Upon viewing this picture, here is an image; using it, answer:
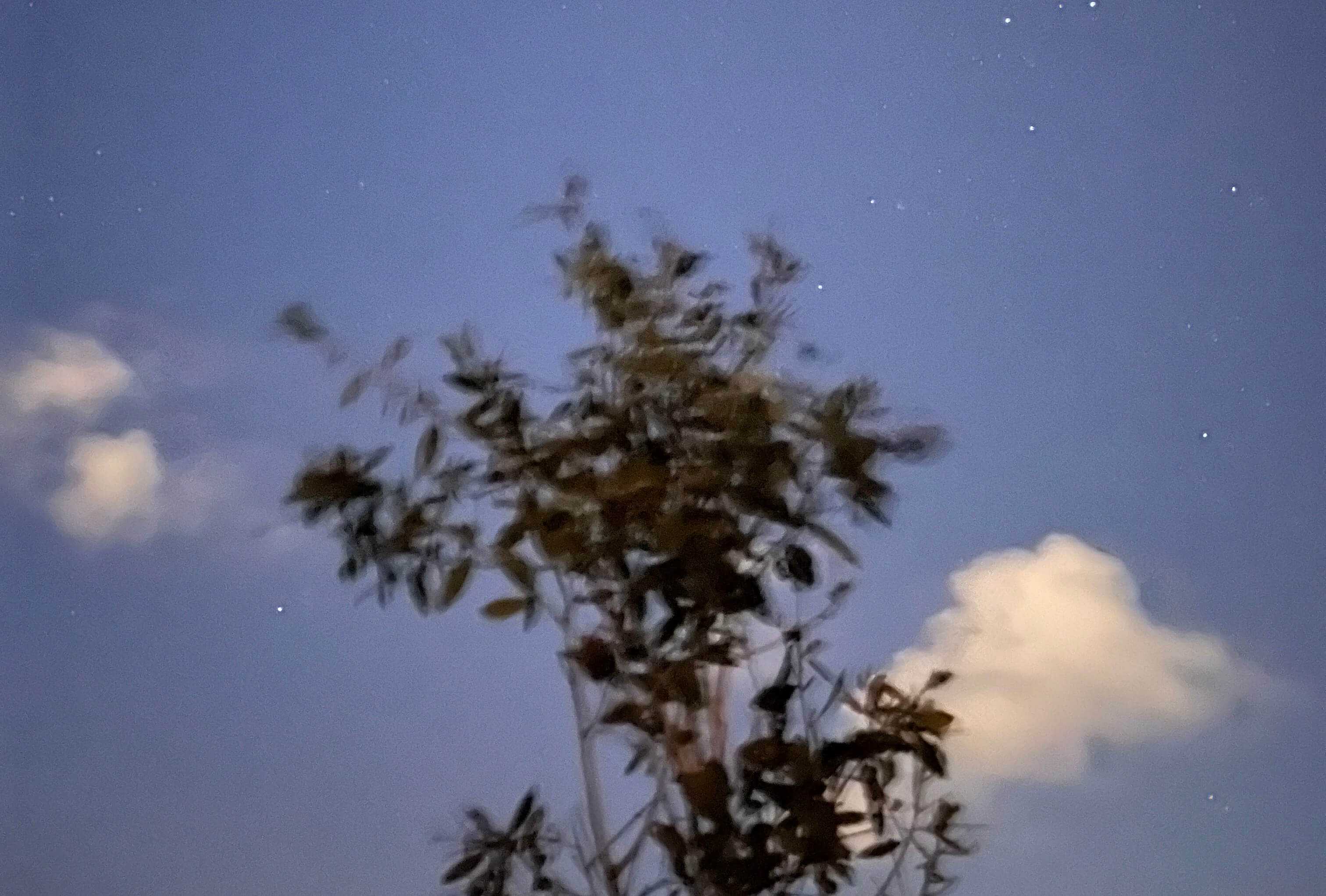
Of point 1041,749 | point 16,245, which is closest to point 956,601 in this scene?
point 1041,749

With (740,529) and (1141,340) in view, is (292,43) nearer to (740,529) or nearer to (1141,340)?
(740,529)

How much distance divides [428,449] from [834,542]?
1.31 ft

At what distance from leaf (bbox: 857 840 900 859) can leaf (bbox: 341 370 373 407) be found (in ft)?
2.22

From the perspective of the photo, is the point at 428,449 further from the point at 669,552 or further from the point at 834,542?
the point at 834,542

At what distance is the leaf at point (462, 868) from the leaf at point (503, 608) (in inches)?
9.5

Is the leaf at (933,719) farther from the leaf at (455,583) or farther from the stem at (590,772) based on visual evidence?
the leaf at (455,583)

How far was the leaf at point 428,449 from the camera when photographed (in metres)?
1.45

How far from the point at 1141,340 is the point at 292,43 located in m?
1.25

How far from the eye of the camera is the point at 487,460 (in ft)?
4.93

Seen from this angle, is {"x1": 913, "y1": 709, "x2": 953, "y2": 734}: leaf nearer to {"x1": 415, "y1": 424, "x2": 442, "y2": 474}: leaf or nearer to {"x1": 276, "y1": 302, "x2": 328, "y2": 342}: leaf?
{"x1": 415, "y1": 424, "x2": 442, "y2": 474}: leaf

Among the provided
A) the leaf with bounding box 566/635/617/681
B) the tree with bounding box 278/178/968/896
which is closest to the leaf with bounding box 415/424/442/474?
the tree with bounding box 278/178/968/896

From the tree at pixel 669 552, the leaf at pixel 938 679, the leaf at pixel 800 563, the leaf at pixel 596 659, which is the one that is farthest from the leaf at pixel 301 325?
the leaf at pixel 938 679

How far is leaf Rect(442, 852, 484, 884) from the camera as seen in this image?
1451 millimetres

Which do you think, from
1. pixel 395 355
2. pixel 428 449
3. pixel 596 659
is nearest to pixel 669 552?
pixel 596 659
